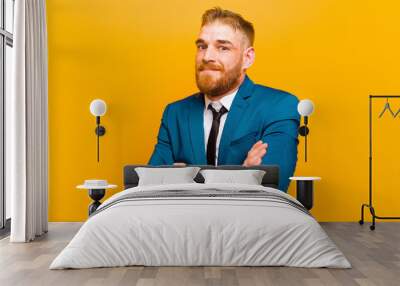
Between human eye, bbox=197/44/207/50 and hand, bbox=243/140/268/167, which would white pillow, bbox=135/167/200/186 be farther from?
human eye, bbox=197/44/207/50

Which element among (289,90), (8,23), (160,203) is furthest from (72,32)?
(160,203)

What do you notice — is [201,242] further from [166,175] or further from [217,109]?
[217,109]

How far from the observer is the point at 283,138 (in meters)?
7.03

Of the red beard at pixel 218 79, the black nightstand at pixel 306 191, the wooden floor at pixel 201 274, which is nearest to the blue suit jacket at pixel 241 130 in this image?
the red beard at pixel 218 79

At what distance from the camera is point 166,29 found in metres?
7.23

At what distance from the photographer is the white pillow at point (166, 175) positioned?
6359 mm

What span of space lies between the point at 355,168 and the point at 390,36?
6.02 ft

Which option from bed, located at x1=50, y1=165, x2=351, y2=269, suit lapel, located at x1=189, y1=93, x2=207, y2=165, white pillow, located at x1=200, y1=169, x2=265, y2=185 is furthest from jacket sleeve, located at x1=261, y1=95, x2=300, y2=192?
bed, located at x1=50, y1=165, x2=351, y2=269

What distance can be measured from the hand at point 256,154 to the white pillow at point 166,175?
73 cm

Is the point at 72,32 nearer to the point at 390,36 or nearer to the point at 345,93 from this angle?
the point at 345,93

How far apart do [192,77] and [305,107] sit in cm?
155

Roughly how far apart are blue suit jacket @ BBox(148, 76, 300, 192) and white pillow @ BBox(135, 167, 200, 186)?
1.62ft

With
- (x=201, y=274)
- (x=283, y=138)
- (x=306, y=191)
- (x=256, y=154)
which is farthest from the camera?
(x=283, y=138)

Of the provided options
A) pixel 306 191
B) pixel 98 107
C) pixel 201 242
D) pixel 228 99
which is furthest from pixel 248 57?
pixel 201 242
